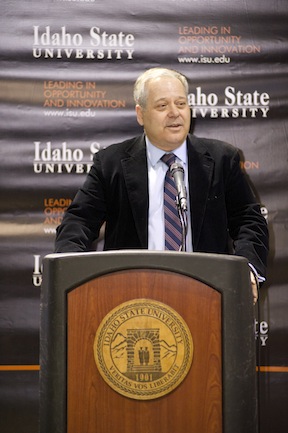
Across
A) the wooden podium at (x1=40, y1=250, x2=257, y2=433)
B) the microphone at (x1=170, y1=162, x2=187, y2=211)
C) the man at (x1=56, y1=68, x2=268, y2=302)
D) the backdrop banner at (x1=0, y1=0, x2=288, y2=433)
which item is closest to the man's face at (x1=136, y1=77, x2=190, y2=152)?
the man at (x1=56, y1=68, x2=268, y2=302)

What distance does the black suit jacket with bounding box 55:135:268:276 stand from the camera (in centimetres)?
250

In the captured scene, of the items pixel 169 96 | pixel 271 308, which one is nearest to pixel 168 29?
pixel 169 96

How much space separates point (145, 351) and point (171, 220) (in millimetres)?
865

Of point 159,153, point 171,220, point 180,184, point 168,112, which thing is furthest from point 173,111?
point 180,184

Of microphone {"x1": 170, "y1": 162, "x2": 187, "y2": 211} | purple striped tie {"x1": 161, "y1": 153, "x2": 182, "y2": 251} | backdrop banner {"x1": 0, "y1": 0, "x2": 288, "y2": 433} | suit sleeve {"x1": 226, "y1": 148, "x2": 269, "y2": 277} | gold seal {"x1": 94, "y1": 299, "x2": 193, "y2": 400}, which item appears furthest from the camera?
backdrop banner {"x1": 0, "y1": 0, "x2": 288, "y2": 433}

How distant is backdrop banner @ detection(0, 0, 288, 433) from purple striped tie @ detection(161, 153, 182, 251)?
0.88 metres

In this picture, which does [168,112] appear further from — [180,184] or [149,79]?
[180,184]

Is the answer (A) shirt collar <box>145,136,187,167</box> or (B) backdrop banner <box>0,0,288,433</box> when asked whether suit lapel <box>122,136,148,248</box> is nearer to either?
(A) shirt collar <box>145,136,187,167</box>

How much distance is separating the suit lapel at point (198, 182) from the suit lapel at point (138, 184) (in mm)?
181

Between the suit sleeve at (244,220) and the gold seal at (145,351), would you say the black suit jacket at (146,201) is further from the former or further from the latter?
the gold seal at (145,351)

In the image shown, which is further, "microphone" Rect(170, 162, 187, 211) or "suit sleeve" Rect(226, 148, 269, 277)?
"suit sleeve" Rect(226, 148, 269, 277)

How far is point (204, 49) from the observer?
10.9 ft

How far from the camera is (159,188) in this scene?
2578mm

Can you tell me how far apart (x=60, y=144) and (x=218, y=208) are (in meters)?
1.09
